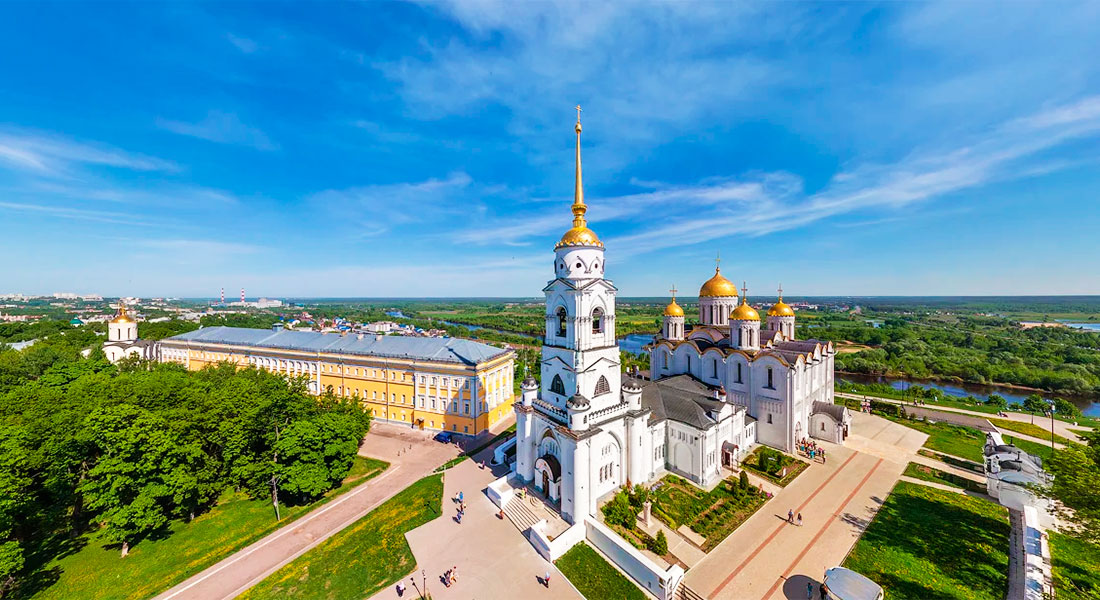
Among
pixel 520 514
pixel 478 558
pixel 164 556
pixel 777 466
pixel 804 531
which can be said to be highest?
pixel 777 466

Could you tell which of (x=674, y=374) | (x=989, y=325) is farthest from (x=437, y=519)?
(x=989, y=325)

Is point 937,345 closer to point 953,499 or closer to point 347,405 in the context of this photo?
point 953,499

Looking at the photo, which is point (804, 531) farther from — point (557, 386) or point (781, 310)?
point (781, 310)

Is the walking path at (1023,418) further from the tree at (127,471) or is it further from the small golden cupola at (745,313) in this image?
the tree at (127,471)

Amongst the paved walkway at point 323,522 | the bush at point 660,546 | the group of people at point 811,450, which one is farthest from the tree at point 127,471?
the group of people at point 811,450

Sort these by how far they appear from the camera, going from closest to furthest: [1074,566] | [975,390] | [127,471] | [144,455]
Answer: [1074,566], [127,471], [144,455], [975,390]

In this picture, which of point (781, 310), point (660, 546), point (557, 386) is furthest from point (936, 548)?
point (781, 310)

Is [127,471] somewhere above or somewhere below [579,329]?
below
